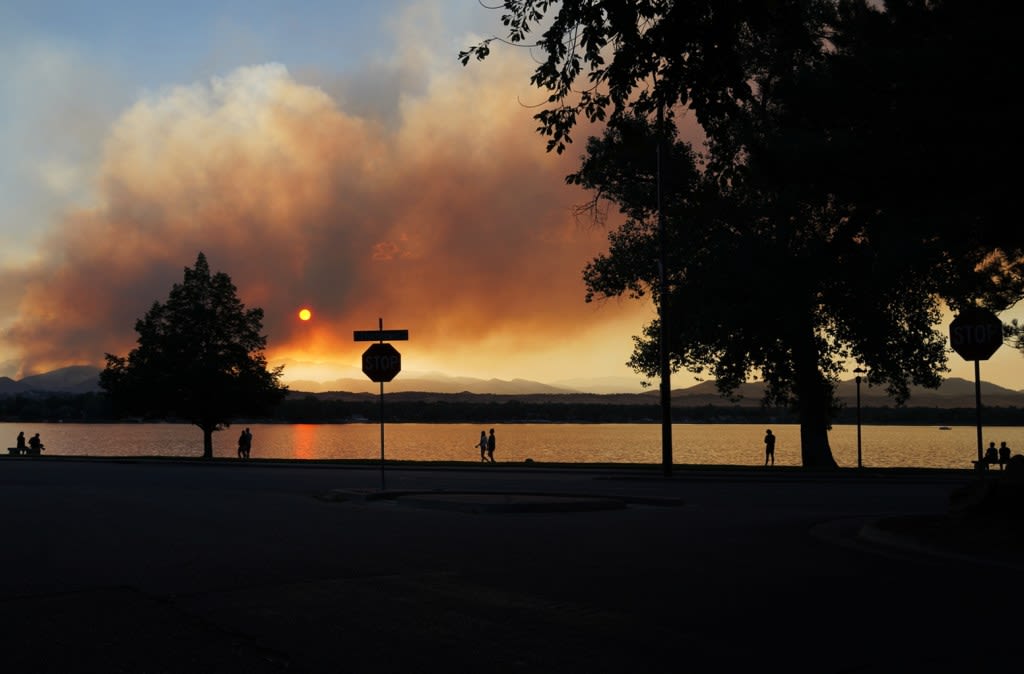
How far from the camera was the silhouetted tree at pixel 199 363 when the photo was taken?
6512 centimetres

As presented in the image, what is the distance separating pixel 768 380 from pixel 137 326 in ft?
143

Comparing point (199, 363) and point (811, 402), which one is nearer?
point (811, 402)

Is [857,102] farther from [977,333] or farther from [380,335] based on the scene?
[380,335]

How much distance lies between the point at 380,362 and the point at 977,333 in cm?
1204

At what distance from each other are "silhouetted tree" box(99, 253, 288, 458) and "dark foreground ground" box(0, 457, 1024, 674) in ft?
157

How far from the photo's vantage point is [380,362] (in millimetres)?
22328

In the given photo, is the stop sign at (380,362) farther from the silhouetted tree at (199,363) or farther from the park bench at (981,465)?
the silhouetted tree at (199,363)

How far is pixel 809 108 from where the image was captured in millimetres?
16641

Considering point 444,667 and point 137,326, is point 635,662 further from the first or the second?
point 137,326

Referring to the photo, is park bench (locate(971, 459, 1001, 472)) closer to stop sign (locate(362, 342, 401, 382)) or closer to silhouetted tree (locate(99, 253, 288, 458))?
stop sign (locate(362, 342, 401, 382))

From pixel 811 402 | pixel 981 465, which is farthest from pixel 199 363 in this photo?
pixel 981 465

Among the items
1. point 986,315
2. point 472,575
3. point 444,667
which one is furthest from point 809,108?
point 444,667

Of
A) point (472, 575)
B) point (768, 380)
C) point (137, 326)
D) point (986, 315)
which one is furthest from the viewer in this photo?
point (137, 326)

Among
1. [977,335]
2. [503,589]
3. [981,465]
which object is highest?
[977,335]
